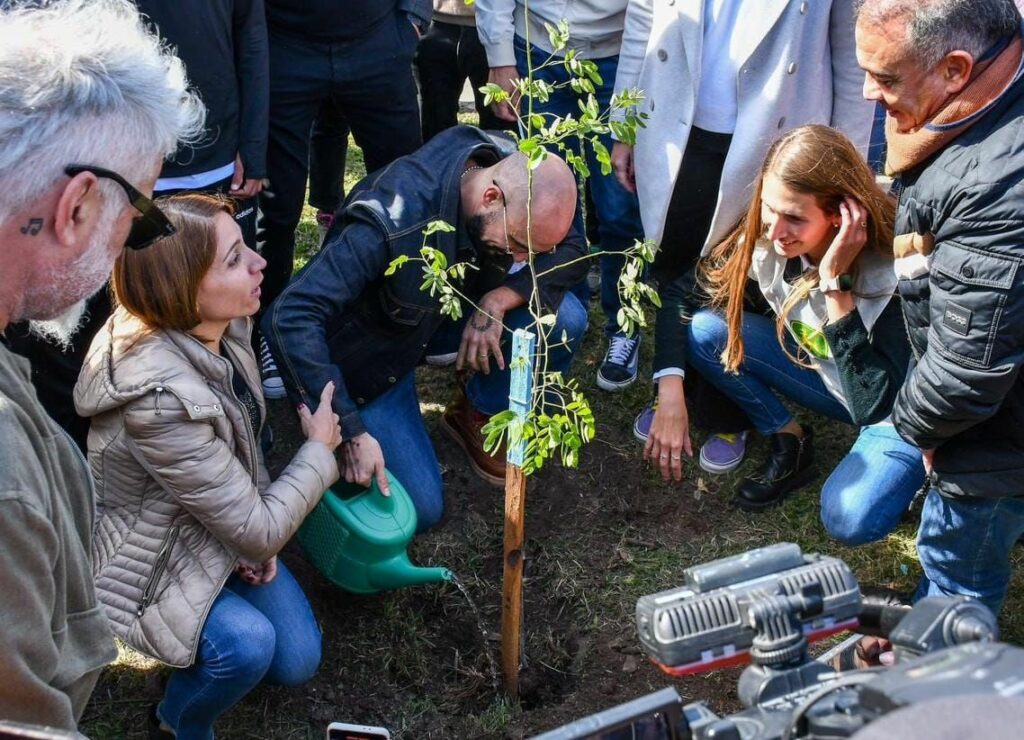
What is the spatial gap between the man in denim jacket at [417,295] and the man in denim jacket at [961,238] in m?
0.98

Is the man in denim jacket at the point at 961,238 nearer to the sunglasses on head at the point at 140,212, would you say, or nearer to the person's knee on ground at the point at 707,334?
the person's knee on ground at the point at 707,334

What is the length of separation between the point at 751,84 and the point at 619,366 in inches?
48.0

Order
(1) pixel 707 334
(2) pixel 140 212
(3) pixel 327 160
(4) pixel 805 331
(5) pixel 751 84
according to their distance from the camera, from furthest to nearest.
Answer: (3) pixel 327 160 < (1) pixel 707 334 < (5) pixel 751 84 < (4) pixel 805 331 < (2) pixel 140 212

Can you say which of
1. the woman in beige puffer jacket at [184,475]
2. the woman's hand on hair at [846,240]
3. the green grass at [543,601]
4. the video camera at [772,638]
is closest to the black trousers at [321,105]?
the green grass at [543,601]

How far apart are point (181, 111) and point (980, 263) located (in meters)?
1.73

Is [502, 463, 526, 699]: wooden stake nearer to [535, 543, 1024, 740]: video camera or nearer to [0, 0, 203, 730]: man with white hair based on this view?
[0, 0, 203, 730]: man with white hair

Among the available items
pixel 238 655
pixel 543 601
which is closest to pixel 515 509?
pixel 543 601

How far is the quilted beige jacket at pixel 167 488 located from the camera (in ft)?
8.25

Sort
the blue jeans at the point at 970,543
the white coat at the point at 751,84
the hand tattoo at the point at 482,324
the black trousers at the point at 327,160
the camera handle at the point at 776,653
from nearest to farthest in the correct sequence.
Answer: the camera handle at the point at 776,653 < the blue jeans at the point at 970,543 < the white coat at the point at 751,84 < the hand tattoo at the point at 482,324 < the black trousers at the point at 327,160

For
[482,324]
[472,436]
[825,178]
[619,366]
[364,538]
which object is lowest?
[472,436]

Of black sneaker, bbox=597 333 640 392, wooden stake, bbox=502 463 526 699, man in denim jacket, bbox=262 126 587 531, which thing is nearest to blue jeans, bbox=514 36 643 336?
black sneaker, bbox=597 333 640 392

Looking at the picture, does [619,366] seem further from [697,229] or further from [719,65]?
[719,65]

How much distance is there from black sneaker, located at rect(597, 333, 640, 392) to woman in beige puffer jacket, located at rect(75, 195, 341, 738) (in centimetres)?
168

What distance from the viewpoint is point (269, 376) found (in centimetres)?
412
